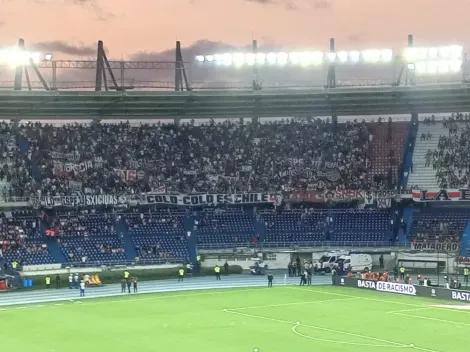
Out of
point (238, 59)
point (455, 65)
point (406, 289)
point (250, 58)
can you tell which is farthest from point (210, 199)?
point (406, 289)

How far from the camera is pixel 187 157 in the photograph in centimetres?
7175

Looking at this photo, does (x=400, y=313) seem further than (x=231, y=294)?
No

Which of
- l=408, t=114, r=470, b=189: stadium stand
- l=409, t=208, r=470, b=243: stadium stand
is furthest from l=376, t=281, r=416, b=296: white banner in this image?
l=408, t=114, r=470, b=189: stadium stand

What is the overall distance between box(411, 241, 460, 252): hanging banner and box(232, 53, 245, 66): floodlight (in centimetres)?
2025

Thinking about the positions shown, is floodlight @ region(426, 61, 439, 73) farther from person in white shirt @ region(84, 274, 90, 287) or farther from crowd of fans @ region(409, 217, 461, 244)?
person in white shirt @ region(84, 274, 90, 287)

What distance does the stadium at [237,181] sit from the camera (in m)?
59.1

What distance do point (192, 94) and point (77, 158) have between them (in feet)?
42.1

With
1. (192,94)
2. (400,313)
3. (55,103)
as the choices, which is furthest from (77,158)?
(400,313)

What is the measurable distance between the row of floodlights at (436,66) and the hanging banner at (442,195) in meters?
10.2

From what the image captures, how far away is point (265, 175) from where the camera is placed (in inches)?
2781

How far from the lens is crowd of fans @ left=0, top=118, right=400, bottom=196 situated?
6756 centimetres

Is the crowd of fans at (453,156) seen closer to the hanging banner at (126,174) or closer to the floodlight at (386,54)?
the floodlight at (386,54)

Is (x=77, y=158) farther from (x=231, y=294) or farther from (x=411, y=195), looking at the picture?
(x=411, y=195)

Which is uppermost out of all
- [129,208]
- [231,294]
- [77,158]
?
[77,158]
